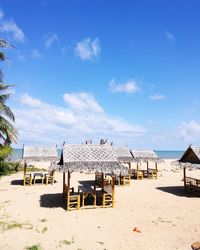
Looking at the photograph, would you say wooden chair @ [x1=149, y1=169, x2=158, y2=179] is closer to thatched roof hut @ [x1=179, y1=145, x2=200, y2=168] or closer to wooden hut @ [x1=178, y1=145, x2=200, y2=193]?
wooden hut @ [x1=178, y1=145, x2=200, y2=193]

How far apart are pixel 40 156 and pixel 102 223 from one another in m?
14.5

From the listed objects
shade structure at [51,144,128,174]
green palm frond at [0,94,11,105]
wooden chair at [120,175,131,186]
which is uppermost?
green palm frond at [0,94,11,105]

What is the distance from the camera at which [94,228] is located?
11828 millimetres

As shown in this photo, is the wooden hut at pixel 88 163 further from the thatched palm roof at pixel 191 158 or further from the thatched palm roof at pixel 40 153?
the thatched palm roof at pixel 40 153

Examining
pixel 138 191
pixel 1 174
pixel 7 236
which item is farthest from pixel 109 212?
pixel 1 174

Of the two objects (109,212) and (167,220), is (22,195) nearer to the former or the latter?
(109,212)

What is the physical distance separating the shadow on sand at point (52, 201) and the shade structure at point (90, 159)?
254 centimetres

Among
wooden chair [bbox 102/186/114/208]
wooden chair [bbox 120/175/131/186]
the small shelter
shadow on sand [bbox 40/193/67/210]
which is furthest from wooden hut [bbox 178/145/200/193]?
shadow on sand [bbox 40/193/67/210]

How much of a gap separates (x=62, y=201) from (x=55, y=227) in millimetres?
5395

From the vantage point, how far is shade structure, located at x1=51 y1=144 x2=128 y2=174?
1531 cm

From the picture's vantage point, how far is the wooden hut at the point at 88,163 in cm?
1523

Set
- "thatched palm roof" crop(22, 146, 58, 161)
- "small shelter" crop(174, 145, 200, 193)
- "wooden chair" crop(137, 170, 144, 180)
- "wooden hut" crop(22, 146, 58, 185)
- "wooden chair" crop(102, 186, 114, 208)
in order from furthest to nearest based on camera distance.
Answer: "wooden chair" crop(137, 170, 144, 180) → "thatched palm roof" crop(22, 146, 58, 161) → "wooden hut" crop(22, 146, 58, 185) → "small shelter" crop(174, 145, 200, 193) → "wooden chair" crop(102, 186, 114, 208)

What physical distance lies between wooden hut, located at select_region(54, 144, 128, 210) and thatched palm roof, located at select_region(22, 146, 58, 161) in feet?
29.4

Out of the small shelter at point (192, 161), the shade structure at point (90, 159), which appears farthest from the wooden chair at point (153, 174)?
the shade structure at point (90, 159)
